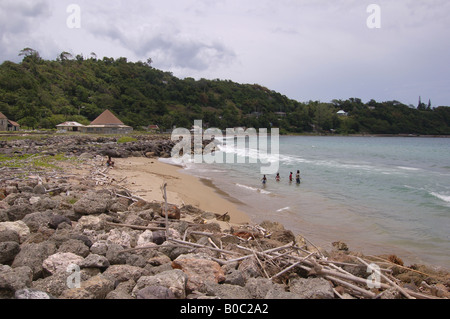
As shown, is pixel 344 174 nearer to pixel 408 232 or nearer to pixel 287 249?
pixel 408 232

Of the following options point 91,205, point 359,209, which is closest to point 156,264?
point 91,205

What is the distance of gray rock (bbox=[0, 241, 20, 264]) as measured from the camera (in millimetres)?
4121

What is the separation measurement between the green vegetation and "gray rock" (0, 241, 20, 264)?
50.2m

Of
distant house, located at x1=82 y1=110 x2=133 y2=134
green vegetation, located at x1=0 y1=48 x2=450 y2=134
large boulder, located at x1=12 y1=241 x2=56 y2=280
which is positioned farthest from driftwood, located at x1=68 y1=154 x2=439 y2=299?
green vegetation, located at x1=0 y1=48 x2=450 y2=134

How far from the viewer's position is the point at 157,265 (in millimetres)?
4336

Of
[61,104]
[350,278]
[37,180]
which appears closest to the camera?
[350,278]

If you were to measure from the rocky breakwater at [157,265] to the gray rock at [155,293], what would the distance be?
1 cm

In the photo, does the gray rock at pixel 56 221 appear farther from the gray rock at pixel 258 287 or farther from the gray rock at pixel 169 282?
the gray rock at pixel 258 287

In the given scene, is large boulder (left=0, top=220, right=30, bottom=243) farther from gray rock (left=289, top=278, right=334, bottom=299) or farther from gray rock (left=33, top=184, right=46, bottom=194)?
gray rock (left=289, top=278, right=334, bottom=299)

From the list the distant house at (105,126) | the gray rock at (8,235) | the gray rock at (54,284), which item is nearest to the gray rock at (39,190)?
the gray rock at (8,235)

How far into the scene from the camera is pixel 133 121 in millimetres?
65188

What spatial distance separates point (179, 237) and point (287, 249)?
6.29ft

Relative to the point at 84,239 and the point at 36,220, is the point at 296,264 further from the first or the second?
the point at 36,220
